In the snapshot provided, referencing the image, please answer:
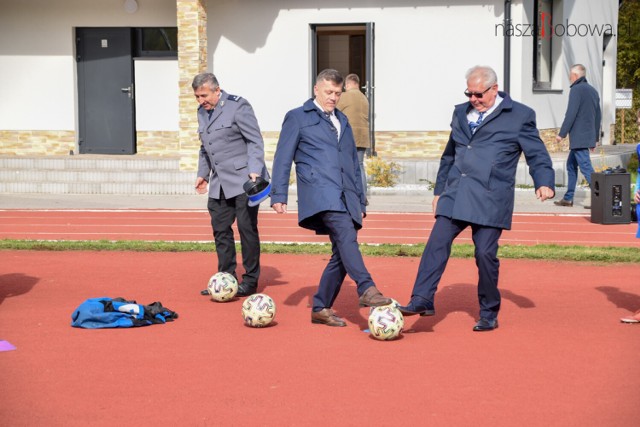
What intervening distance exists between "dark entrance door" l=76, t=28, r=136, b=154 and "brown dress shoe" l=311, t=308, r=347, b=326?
15064 millimetres

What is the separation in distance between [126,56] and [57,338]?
15441 millimetres

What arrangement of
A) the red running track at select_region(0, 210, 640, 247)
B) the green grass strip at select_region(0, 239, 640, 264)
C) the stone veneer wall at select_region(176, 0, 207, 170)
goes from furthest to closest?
the stone veneer wall at select_region(176, 0, 207, 170) → the red running track at select_region(0, 210, 640, 247) → the green grass strip at select_region(0, 239, 640, 264)

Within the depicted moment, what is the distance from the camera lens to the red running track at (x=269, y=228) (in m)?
15.0

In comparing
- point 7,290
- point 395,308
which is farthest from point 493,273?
point 7,290

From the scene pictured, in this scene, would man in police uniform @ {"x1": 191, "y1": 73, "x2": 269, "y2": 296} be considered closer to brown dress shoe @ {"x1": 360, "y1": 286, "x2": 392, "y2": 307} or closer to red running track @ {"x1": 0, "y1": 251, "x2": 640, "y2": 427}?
red running track @ {"x1": 0, "y1": 251, "x2": 640, "y2": 427}

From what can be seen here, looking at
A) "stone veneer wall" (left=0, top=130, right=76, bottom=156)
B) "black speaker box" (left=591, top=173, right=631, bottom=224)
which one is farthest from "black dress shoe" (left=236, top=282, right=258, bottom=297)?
"stone veneer wall" (left=0, top=130, right=76, bottom=156)

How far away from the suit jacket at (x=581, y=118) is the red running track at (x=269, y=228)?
1207 millimetres

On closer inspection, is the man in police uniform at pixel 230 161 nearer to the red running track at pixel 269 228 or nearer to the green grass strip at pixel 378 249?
the green grass strip at pixel 378 249

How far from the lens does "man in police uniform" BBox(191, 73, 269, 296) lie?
10633 mm

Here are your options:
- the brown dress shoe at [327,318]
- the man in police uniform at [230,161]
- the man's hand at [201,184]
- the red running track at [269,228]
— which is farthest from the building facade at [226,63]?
the brown dress shoe at [327,318]

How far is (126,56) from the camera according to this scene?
23.6 metres

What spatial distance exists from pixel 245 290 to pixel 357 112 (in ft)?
26.1

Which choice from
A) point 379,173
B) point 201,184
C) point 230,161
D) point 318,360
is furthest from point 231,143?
point 379,173

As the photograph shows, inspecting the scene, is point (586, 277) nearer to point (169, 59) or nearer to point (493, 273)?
point (493, 273)
